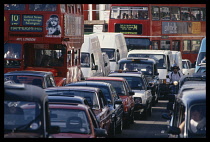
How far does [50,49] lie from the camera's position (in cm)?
2583

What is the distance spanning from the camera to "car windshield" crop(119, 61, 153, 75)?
94.3 feet

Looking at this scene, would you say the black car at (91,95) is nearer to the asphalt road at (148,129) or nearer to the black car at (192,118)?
the asphalt road at (148,129)

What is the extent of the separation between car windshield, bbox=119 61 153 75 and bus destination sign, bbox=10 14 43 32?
4768 mm

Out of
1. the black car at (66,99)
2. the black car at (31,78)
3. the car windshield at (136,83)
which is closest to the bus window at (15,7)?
the car windshield at (136,83)

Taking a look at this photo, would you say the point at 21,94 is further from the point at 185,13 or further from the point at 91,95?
the point at 185,13

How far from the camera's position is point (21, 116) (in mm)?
9922

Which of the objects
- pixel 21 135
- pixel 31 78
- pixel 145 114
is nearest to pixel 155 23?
pixel 145 114

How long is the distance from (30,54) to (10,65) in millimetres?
1206

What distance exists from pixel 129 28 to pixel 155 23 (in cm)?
153

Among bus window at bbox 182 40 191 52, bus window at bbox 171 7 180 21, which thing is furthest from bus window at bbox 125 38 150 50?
bus window at bbox 182 40 191 52

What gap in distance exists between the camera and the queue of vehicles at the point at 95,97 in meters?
11.3

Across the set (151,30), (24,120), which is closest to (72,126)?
(24,120)

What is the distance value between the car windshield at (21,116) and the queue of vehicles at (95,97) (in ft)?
0.04

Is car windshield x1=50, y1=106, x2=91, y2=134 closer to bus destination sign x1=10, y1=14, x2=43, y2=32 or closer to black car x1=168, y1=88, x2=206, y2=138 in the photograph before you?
black car x1=168, y1=88, x2=206, y2=138
